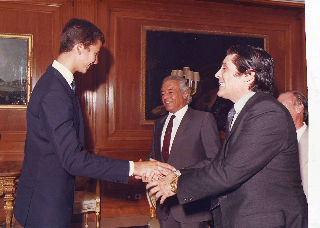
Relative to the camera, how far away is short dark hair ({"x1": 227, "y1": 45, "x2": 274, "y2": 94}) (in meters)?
2.06

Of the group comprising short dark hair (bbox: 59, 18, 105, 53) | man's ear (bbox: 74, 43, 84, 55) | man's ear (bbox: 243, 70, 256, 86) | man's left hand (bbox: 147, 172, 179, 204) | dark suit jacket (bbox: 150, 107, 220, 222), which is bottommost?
man's left hand (bbox: 147, 172, 179, 204)

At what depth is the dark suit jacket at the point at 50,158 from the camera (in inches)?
77.2

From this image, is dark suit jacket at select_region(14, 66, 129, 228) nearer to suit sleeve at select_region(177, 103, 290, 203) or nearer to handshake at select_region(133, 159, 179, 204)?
handshake at select_region(133, 159, 179, 204)

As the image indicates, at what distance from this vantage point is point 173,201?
312cm

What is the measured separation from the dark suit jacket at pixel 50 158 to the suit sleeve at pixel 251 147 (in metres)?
0.86

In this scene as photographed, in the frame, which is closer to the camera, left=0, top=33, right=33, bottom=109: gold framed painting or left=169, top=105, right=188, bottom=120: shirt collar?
left=169, top=105, right=188, bottom=120: shirt collar

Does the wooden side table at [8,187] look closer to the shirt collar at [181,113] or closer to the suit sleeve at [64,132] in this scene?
the shirt collar at [181,113]

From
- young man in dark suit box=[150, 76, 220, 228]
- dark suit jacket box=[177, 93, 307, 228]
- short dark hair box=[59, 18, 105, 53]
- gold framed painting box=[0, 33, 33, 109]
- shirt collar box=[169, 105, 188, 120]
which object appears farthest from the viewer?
gold framed painting box=[0, 33, 33, 109]

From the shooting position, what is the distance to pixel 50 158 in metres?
2.01

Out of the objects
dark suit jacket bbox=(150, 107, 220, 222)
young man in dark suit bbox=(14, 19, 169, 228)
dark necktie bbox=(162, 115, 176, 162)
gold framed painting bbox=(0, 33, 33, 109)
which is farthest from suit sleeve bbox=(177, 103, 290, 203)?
gold framed painting bbox=(0, 33, 33, 109)

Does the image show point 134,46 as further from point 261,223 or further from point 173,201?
point 261,223

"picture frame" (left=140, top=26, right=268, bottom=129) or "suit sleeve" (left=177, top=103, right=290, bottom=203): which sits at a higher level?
"picture frame" (left=140, top=26, right=268, bottom=129)

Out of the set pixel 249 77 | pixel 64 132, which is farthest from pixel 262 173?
pixel 64 132

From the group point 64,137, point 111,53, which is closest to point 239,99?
point 64,137
